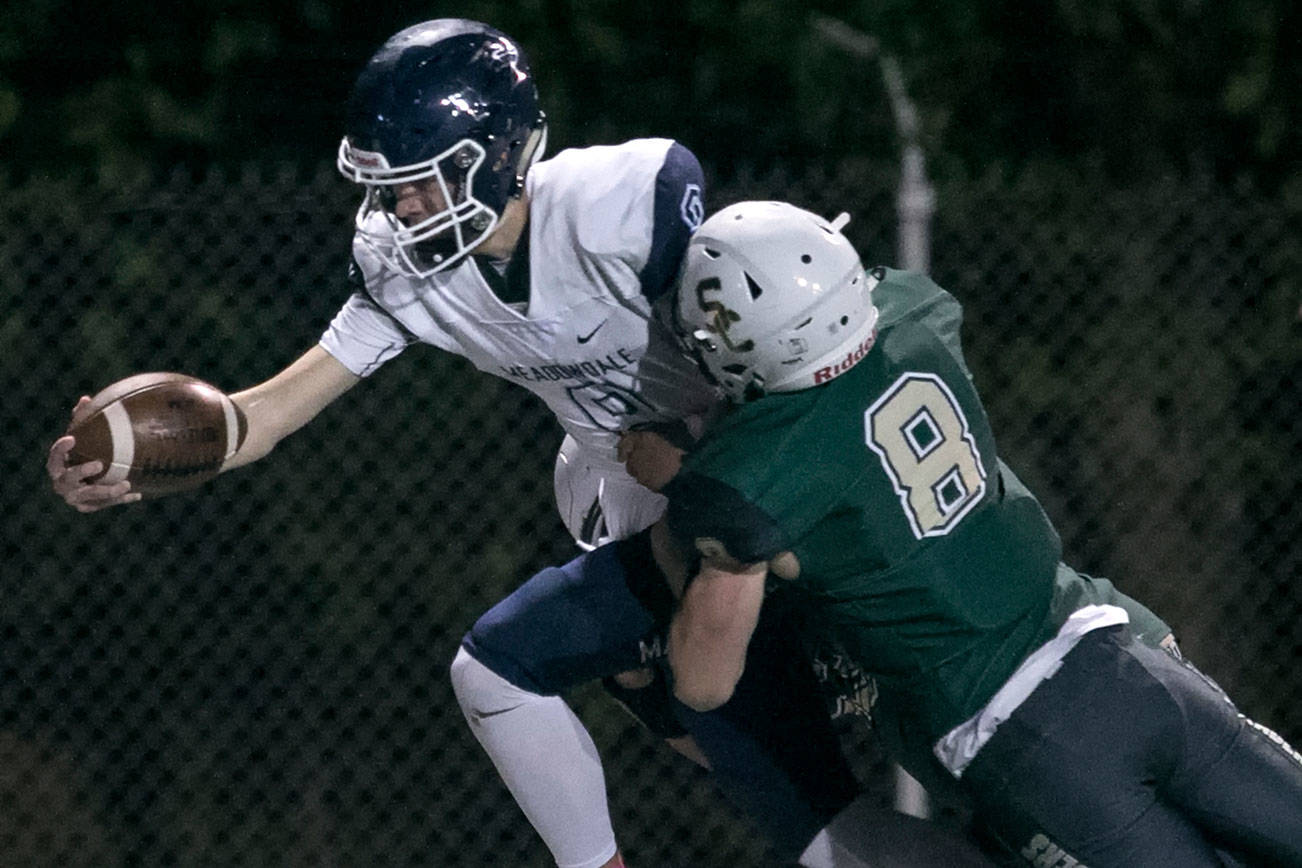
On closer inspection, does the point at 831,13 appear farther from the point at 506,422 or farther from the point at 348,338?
the point at 348,338

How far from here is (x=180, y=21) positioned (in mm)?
5625

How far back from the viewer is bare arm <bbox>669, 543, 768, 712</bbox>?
291 centimetres

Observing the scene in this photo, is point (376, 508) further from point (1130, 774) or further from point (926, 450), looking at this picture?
point (1130, 774)

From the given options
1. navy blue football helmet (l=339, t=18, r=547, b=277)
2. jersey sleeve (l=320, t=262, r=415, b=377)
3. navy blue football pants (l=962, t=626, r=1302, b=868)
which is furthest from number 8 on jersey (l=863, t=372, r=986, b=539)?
jersey sleeve (l=320, t=262, r=415, b=377)

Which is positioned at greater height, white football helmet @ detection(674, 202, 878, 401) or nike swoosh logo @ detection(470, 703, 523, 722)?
white football helmet @ detection(674, 202, 878, 401)

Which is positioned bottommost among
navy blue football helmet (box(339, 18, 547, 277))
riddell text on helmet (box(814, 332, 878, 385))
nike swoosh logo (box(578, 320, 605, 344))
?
nike swoosh logo (box(578, 320, 605, 344))

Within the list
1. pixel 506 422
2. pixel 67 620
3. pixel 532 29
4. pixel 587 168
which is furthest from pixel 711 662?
pixel 532 29

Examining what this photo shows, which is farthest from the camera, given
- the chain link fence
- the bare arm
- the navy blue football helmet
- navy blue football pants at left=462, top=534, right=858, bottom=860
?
the chain link fence

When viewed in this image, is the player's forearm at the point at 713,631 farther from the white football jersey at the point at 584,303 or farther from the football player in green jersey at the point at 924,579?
the white football jersey at the point at 584,303

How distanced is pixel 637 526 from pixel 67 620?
1550mm

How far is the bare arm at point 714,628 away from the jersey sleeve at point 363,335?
79cm

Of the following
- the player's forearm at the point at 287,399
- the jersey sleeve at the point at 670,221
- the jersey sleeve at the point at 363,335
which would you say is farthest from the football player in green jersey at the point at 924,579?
the player's forearm at the point at 287,399

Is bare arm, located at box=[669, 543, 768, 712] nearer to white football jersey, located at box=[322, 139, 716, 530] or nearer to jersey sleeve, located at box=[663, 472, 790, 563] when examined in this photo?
jersey sleeve, located at box=[663, 472, 790, 563]

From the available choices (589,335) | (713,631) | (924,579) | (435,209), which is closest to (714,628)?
(713,631)
